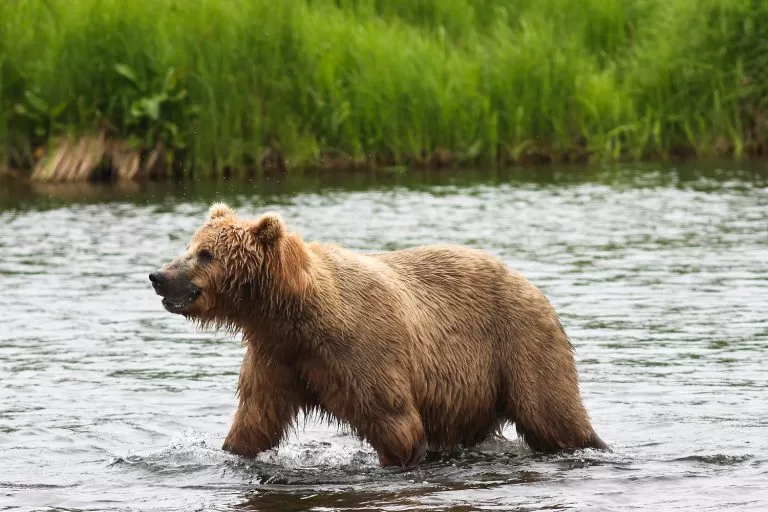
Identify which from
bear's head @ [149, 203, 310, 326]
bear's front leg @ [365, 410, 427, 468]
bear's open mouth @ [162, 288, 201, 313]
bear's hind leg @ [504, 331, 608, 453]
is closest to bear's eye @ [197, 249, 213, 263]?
bear's head @ [149, 203, 310, 326]

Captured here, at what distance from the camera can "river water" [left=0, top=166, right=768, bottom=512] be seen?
7.09 meters

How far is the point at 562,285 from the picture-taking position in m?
12.6

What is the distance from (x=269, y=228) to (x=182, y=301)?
516 mm

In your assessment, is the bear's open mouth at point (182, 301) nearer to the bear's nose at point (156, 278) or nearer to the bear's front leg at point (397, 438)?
the bear's nose at point (156, 278)

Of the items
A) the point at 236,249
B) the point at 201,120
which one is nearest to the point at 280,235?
the point at 236,249

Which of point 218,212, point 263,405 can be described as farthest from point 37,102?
point 263,405

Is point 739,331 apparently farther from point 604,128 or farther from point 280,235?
point 604,128

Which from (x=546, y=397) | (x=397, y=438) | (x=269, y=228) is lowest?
(x=397, y=438)

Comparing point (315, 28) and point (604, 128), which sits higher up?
point (315, 28)

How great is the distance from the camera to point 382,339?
7.00 m

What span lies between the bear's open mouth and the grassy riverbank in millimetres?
13352

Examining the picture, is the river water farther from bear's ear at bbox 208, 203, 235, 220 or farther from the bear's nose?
bear's ear at bbox 208, 203, 235, 220

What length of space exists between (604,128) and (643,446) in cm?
1436

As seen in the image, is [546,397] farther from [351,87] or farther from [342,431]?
Result: [351,87]
